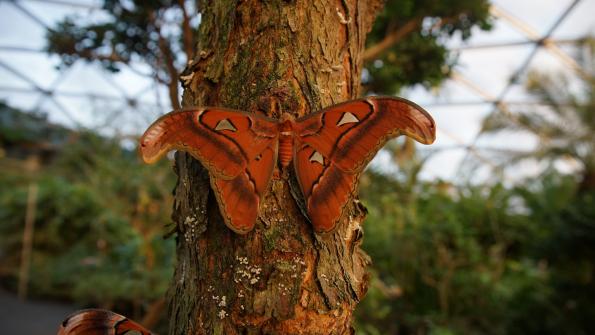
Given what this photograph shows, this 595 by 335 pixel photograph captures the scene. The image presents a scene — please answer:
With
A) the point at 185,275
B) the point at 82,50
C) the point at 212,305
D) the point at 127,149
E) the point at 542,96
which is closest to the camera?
the point at 212,305

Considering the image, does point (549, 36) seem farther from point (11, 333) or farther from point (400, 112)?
point (11, 333)

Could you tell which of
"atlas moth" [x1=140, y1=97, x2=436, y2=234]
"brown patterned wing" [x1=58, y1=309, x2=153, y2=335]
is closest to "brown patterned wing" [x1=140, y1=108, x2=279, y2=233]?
"atlas moth" [x1=140, y1=97, x2=436, y2=234]

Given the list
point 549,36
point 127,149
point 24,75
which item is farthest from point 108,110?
point 549,36

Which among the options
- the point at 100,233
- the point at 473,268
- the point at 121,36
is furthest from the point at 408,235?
the point at 100,233

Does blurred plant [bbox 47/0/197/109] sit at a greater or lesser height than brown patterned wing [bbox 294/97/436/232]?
greater

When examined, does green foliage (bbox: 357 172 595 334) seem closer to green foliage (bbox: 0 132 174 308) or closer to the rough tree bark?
green foliage (bbox: 0 132 174 308)

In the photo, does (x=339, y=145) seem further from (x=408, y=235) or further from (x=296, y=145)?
(x=408, y=235)
